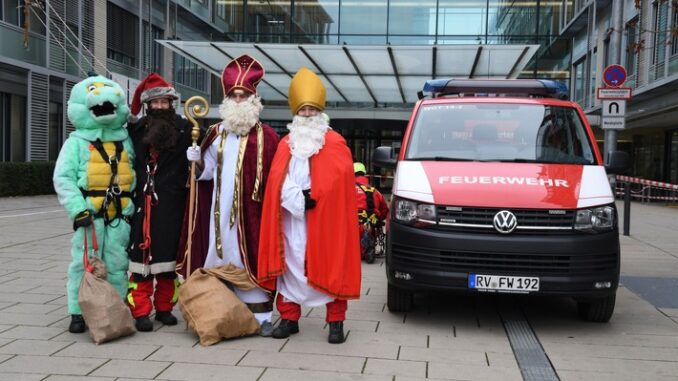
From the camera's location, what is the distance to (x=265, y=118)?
25.1m

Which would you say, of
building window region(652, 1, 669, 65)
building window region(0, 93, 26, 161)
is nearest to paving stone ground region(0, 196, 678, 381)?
building window region(0, 93, 26, 161)

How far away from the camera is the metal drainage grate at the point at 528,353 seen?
13.4 ft

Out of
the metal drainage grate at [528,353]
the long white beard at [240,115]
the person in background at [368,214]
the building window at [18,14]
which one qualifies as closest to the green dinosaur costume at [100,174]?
the long white beard at [240,115]

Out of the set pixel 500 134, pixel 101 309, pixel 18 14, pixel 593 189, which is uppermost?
pixel 18 14

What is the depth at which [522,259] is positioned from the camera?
15.7ft

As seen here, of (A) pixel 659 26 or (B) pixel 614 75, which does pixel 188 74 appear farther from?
(B) pixel 614 75

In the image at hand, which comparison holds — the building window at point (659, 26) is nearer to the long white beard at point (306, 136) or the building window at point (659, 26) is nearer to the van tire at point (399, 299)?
the van tire at point (399, 299)

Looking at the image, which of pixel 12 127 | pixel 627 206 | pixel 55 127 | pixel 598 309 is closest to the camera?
pixel 598 309

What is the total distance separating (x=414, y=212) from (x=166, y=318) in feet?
6.81

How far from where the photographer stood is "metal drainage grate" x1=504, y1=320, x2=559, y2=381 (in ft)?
13.4

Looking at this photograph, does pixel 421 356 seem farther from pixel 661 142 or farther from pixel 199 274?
pixel 661 142

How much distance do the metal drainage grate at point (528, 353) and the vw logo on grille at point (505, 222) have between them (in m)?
0.83

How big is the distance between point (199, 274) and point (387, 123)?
792 inches

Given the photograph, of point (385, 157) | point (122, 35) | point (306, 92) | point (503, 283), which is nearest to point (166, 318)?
point (306, 92)
